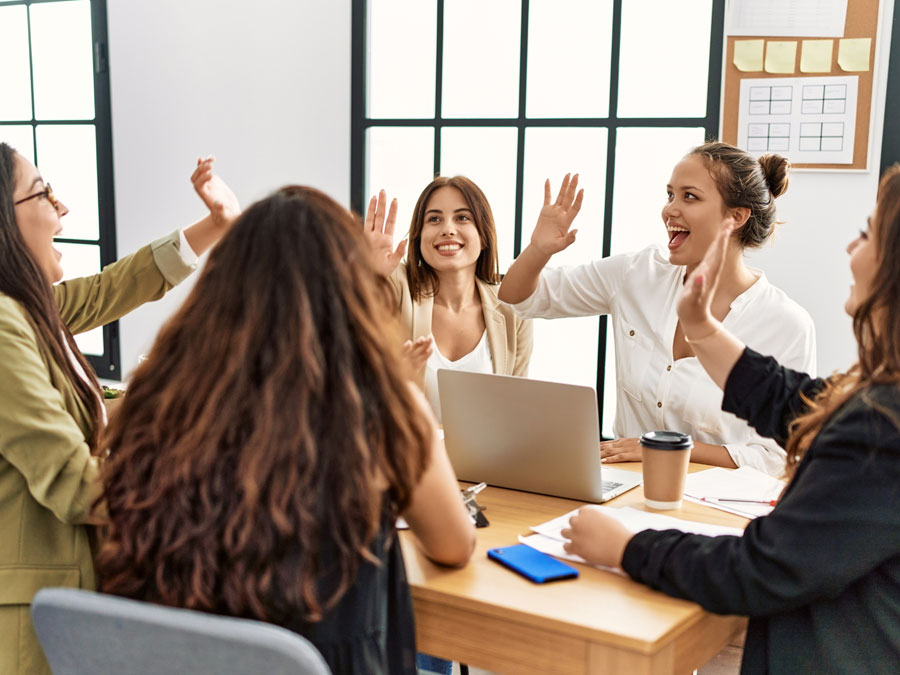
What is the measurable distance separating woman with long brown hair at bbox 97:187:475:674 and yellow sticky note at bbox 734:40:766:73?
1.97 metres

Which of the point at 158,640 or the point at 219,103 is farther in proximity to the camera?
the point at 219,103

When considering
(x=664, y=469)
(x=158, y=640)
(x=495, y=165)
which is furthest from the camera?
(x=495, y=165)

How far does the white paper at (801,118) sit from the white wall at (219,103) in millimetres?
1512

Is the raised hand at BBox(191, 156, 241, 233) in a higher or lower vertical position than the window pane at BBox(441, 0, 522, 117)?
lower

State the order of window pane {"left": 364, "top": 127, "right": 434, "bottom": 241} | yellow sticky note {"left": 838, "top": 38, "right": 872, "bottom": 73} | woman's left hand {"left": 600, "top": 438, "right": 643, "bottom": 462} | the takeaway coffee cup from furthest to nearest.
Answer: window pane {"left": 364, "top": 127, "right": 434, "bottom": 241}
yellow sticky note {"left": 838, "top": 38, "right": 872, "bottom": 73}
woman's left hand {"left": 600, "top": 438, "right": 643, "bottom": 462}
the takeaway coffee cup

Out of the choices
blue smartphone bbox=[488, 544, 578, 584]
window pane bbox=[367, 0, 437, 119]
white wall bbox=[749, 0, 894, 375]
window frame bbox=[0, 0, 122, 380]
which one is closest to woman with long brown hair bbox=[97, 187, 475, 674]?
blue smartphone bbox=[488, 544, 578, 584]

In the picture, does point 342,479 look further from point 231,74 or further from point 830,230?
point 231,74

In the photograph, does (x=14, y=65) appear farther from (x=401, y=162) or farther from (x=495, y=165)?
(x=495, y=165)

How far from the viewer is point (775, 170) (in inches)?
89.2

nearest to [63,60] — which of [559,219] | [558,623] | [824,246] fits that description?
[559,219]

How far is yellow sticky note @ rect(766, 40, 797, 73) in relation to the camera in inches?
102

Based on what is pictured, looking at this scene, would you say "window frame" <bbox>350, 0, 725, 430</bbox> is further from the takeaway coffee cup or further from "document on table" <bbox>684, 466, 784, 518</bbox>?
the takeaway coffee cup

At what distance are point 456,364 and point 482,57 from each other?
4.14ft

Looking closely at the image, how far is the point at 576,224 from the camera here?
10.4 feet
